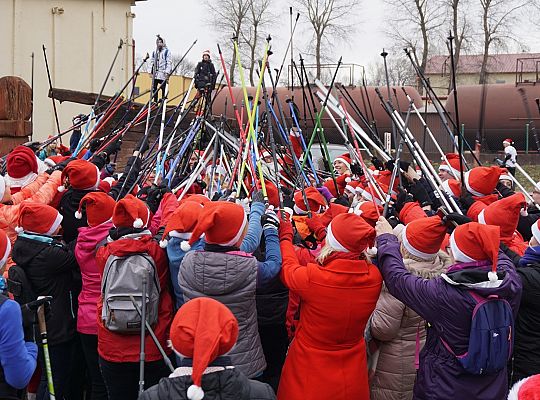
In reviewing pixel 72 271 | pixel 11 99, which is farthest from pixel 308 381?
pixel 11 99

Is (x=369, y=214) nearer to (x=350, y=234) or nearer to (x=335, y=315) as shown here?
(x=350, y=234)

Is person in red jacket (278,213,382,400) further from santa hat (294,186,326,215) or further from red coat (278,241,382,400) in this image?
santa hat (294,186,326,215)

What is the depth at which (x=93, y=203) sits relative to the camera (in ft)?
13.6

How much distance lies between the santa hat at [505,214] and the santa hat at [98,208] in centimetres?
262

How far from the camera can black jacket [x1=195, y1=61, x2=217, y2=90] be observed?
6.97m

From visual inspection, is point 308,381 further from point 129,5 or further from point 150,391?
point 129,5

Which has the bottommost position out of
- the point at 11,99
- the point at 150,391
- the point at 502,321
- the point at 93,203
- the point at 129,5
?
the point at 150,391

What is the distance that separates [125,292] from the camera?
11.9 feet

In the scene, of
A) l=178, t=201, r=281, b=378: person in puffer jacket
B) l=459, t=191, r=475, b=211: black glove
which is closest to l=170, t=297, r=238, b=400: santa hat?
l=178, t=201, r=281, b=378: person in puffer jacket

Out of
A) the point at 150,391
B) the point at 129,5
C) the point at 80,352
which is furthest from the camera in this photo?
the point at 129,5

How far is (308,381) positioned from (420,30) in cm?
3525

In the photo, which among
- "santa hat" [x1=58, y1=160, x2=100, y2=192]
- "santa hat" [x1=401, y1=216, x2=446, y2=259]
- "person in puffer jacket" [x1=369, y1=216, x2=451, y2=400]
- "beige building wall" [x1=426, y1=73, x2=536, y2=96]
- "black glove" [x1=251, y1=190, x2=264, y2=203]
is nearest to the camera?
"santa hat" [x1=401, y1=216, x2=446, y2=259]

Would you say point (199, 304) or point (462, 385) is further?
point (462, 385)

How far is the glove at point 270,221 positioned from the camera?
3.87m
